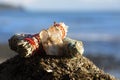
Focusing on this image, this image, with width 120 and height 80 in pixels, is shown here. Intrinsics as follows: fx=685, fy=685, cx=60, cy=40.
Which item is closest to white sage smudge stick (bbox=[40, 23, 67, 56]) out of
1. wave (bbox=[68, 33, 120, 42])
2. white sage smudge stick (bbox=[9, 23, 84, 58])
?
white sage smudge stick (bbox=[9, 23, 84, 58])

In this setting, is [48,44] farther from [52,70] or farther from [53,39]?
[52,70]

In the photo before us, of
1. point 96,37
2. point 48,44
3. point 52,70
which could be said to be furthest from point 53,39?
point 96,37

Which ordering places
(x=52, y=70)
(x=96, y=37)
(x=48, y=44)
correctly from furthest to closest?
(x=96, y=37)
(x=48, y=44)
(x=52, y=70)

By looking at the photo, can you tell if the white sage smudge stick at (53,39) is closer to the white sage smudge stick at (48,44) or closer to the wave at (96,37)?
the white sage smudge stick at (48,44)

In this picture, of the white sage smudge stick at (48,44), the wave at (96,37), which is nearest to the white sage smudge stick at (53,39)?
the white sage smudge stick at (48,44)

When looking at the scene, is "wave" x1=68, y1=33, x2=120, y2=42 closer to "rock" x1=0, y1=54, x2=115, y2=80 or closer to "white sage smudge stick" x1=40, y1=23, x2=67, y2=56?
"white sage smudge stick" x1=40, y1=23, x2=67, y2=56

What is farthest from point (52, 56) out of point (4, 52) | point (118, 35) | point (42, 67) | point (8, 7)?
point (8, 7)

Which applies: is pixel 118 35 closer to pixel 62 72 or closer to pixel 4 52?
pixel 4 52

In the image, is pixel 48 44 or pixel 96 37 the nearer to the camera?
pixel 48 44

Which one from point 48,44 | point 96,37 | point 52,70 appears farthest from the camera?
point 96,37
